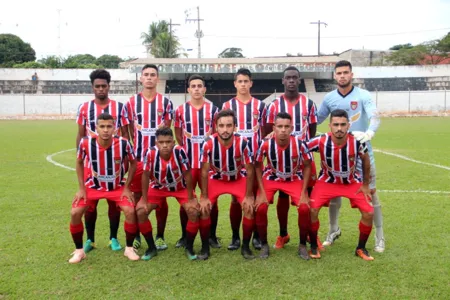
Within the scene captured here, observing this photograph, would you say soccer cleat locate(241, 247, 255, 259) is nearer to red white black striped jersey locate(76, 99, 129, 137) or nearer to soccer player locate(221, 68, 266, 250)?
soccer player locate(221, 68, 266, 250)

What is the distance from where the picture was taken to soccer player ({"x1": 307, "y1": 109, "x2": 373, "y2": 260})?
13.5 feet

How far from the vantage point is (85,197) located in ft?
13.8

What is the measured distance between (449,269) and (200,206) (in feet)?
7.40

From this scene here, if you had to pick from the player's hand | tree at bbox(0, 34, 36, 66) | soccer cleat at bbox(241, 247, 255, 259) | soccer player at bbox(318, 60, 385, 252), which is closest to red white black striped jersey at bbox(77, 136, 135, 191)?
the player's hand

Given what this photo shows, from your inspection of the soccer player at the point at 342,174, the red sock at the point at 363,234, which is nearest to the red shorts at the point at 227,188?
the soccer player at the point at 342,174

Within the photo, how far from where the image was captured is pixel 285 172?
432 cm

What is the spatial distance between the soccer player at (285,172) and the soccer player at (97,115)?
149cm

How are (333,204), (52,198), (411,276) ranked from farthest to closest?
(52,198)
(333,204)
(411,276)

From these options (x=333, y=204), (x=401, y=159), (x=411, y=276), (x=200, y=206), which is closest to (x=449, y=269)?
(x=411, y=276)

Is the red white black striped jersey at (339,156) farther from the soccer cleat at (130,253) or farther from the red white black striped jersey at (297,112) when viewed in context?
the soccer cleat at (130,253)

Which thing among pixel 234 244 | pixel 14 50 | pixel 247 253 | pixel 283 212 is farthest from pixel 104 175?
pixel 14 50

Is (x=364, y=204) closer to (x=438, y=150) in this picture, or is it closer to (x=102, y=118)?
(x=102, y=118)

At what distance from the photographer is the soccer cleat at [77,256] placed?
158 inches

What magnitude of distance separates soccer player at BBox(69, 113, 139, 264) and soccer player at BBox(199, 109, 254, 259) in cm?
70
